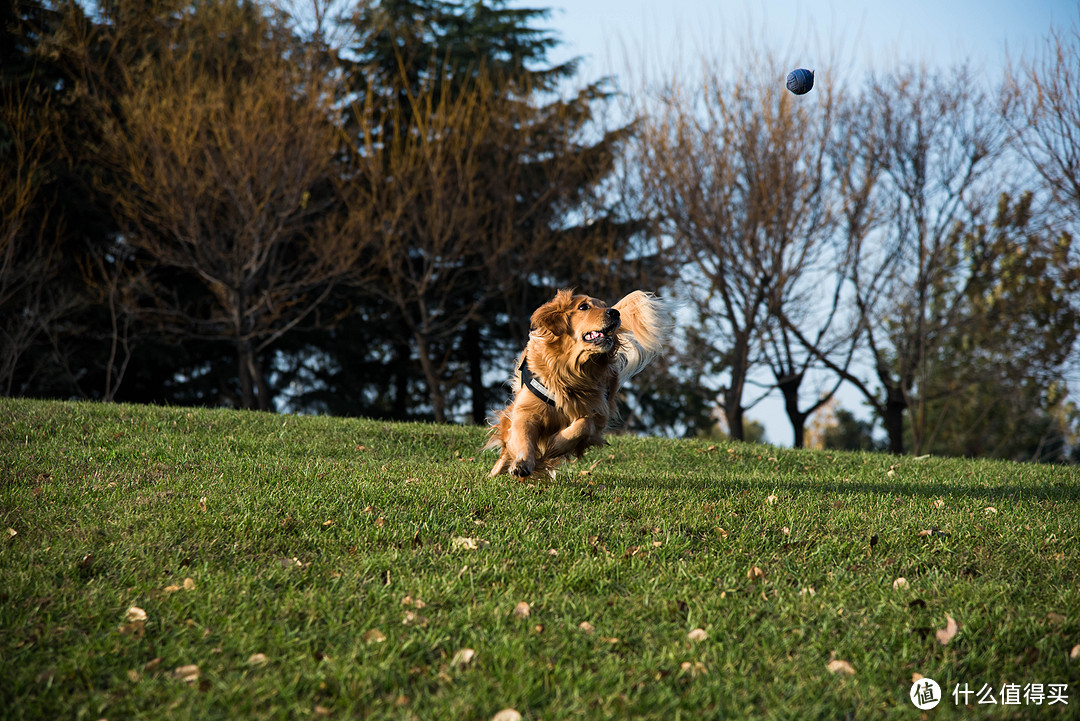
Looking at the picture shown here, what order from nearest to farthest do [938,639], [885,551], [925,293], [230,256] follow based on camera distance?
1. [938,639]
2. [885,551]
3. [230,256]
4. [925,293]

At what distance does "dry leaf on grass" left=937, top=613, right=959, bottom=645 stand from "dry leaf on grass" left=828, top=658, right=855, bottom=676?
0.55 meters

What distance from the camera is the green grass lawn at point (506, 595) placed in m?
3.08

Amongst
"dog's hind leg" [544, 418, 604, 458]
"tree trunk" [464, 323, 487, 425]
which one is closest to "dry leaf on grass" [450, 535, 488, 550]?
"dog's hind leg" [544, 418, 604, 458]

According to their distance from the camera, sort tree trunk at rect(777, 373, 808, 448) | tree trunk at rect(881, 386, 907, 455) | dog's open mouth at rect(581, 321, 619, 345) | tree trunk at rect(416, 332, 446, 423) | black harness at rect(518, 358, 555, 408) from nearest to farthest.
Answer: dog's open mouth at rect(581, 321, 619, 345), black harness at rect(518, 358, 555, 408), tree trunk at rect(777, 373, 808, 448), tree trunk at rect(416, 332, 446, 423), tree trunk at rect(881, 386, 907, 455)

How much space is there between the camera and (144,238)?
1689 centimetres

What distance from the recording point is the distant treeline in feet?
52.0

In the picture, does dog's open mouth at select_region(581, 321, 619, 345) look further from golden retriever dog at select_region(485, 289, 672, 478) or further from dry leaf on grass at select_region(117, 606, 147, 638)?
dry leaf on grass at select_region(117, 606, 147, 638)

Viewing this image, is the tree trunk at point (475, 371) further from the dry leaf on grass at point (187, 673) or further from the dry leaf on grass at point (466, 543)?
the dry leaf on grass at point (187, 673)

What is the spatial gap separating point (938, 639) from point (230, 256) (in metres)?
15.6

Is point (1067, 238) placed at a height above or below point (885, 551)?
above

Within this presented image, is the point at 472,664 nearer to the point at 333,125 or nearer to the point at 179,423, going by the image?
the point at 179,423

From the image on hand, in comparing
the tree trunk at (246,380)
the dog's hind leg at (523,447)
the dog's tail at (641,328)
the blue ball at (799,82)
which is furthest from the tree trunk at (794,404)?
the dog's hind leg at (523,447)

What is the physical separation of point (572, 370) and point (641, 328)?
699 mm

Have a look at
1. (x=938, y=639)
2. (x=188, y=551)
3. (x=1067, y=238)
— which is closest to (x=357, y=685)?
(x=188, y=551)
